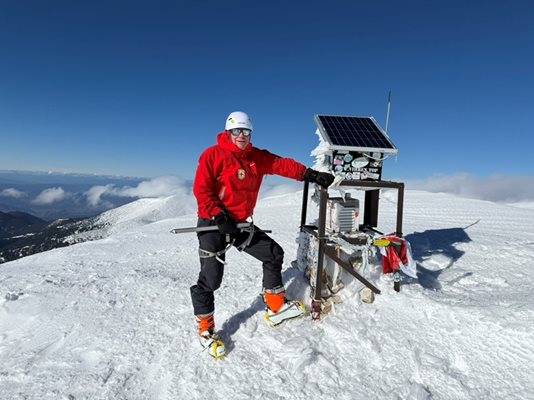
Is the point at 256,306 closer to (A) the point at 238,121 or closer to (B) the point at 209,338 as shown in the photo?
(B) the point at 209,338

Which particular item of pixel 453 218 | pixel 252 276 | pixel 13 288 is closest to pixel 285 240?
pixel 252 276

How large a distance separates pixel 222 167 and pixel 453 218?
1391cm

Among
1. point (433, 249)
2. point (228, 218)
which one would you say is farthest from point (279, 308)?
point (433, 249)

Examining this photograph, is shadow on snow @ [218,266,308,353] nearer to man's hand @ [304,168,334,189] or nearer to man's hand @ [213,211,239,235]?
man's hand @ [213,211,239,235]

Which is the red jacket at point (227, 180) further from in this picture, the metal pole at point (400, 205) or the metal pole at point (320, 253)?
the metal pole at point (400, 205)

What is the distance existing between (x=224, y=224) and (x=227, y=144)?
1153 mm

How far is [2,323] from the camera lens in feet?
15.2

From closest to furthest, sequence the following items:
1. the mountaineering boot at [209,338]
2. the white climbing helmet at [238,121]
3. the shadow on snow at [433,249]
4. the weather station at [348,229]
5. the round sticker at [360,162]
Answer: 1. the mountaineering boot at [209,338]
2. the white climbing helmet at [238,121]
3. the weather station at [348,229]
4. the round sticker at [360,162]
5. the shadow on snow at [433,249]

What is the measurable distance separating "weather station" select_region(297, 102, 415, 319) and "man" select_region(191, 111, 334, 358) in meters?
0.46

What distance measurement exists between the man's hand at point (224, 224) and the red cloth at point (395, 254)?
2.68 meters

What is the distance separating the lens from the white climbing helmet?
4414 mm

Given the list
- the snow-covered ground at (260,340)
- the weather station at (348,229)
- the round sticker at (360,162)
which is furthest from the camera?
the round sticker at (360,162)

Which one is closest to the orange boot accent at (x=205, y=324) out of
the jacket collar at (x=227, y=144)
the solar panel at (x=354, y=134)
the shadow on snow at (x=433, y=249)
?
the jacket collar at (x=227, y=144)

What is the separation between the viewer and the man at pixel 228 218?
428cm
